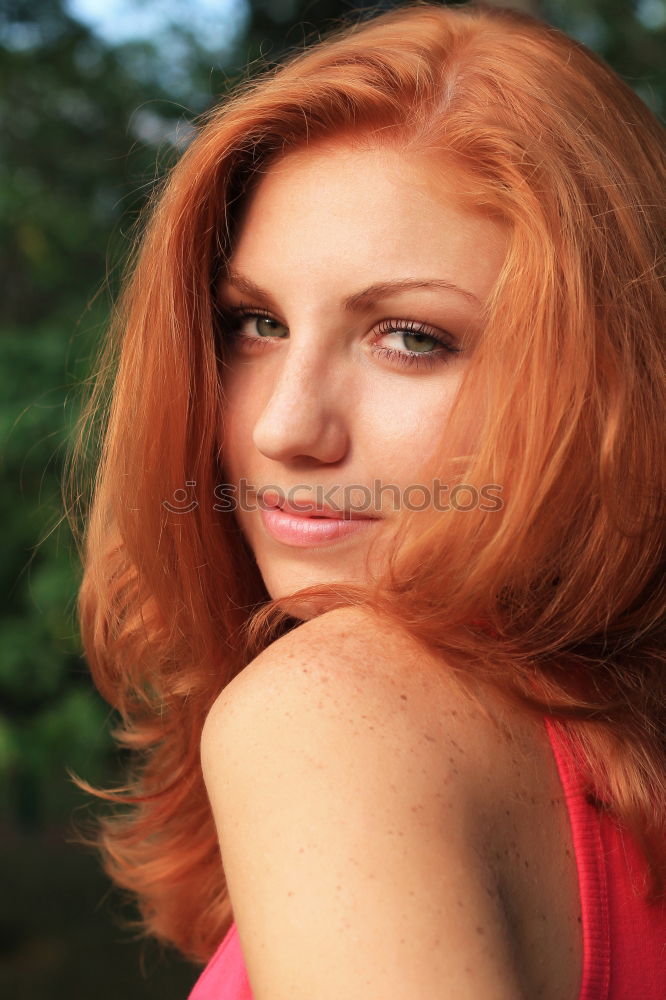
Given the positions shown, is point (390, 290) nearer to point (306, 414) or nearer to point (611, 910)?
point (306, 414)

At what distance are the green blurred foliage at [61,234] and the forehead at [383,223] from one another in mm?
1413

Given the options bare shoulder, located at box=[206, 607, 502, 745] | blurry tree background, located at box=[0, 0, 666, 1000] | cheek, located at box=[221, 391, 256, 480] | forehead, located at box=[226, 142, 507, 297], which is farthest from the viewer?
blurry tree background, located at box=[0, 0, 666, 1000]

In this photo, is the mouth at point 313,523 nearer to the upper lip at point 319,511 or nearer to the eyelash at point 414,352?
the upper lip at point 319,511

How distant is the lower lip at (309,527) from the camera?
57.2 inches

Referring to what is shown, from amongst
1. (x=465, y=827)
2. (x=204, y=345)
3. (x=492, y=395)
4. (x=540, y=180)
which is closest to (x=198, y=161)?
(x=204, y=345)

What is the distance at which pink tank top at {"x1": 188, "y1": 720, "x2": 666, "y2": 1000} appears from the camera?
113 centimetres

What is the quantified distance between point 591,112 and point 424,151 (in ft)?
0.89

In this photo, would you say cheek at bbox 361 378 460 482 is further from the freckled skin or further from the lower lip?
the lower lip

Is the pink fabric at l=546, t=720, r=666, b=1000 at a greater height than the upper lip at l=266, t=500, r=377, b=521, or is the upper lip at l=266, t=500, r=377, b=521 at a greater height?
the upper lip at l=266, t=500, r=377, b=521

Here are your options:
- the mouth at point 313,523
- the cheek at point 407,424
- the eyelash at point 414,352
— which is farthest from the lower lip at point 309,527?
the eyelash at point 414,352

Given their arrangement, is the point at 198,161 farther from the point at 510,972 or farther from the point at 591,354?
the point at 510,972

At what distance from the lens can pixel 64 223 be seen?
3.32 meters

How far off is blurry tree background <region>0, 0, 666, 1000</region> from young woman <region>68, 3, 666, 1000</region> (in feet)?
2.53

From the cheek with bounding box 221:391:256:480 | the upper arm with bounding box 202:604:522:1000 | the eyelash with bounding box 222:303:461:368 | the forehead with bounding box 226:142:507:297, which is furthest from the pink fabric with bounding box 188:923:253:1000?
the forehead with bounding box 226:142:507:297
